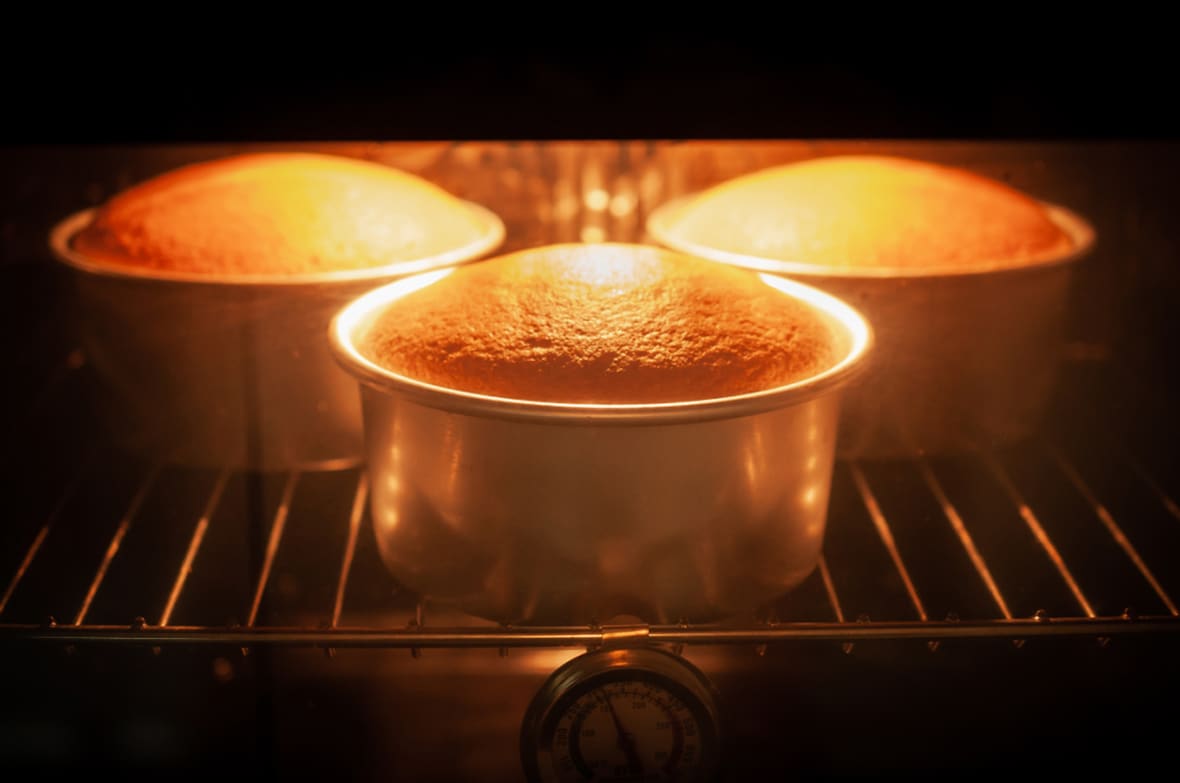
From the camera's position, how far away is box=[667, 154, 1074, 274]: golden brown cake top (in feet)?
3.26

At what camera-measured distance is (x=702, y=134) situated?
61 centimetres

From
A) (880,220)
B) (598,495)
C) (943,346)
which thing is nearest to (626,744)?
(598,495)

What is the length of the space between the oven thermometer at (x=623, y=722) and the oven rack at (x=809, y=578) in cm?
4

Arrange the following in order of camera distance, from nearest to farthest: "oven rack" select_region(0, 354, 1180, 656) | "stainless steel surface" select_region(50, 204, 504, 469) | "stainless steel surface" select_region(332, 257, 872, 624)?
"stainless steel surface" select_region(332, 257, 872, 624) → "oven rack" select_region(0, 354, 1180, 656) → "stainless steel surface" select_region(50, 204, 504, 469)

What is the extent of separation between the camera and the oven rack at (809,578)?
81 cm

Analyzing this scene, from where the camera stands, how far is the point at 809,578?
0.92 m

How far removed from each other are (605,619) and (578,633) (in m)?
0.03

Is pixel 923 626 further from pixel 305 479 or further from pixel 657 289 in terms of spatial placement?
pixel 305 479

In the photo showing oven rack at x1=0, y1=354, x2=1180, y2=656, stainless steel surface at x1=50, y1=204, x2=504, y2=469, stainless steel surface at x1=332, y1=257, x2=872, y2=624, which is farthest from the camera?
stainless steel surface at x1=50, y1=204, x2=504, y2=469

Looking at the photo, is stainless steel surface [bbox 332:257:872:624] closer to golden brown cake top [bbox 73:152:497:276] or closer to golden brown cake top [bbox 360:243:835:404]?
golden brown cake top [bbox 360:243:835:404]

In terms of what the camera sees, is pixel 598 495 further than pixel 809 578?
No

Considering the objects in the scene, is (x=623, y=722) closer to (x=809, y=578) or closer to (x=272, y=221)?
(x=809, y=578)

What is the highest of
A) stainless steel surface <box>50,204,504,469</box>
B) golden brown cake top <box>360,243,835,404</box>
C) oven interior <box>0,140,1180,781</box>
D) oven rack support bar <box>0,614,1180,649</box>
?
golden brown cake top <box>360,243,835,404</box>

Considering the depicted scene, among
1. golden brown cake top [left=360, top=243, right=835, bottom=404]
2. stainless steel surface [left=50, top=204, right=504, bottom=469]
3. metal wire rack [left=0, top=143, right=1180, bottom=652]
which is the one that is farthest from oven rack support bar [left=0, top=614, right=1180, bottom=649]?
stainless steel surface [left=50, top=204, right=504, bottom=469]
